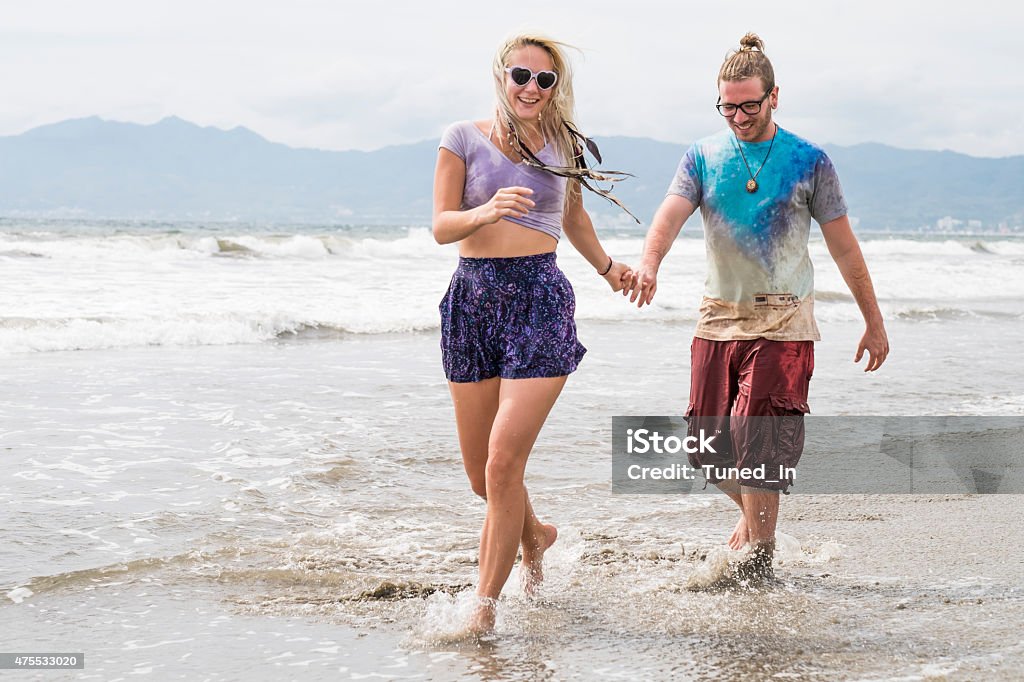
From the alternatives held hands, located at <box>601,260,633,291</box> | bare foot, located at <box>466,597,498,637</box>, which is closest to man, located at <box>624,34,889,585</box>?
held hands, located at <box>601,260,633,291</box>

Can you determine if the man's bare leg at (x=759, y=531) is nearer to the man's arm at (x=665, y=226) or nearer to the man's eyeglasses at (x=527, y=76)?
the man's arm at (x=665, y=226)

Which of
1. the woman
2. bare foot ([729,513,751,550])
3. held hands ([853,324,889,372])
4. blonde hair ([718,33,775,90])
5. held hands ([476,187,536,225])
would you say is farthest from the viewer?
bare foot ([729,513,751,550])

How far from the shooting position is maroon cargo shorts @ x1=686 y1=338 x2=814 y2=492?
4.19m

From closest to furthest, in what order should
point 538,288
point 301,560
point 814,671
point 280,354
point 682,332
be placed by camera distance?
point 814,671
point 538,288
point 301,560
point 280,354
point 682,332

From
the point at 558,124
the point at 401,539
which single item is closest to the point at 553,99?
the point at 558,124

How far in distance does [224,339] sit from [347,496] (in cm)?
737

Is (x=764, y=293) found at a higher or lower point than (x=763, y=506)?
higher

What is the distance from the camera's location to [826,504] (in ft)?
19.0

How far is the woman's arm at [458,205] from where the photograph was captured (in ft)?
11.0

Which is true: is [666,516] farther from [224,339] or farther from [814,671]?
[224,339]

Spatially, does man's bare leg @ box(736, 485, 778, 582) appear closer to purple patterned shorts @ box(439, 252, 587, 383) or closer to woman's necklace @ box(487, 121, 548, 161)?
purple patterned shorts @ box(439, 252, 587, 383)

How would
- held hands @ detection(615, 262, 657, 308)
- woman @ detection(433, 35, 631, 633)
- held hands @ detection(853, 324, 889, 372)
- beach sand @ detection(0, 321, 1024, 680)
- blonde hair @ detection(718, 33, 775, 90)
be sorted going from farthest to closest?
held hands @ detection(853, 324, 889, 372) < blonde hair @ detection(718, 33, 775, 90) < held hands @ detection(615, 262, 657, 308) < woman @ detection(433, 35, 631, 633) < beach sand @ detection(0, 321, 1024, 680)

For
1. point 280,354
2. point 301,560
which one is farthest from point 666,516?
point 280,354

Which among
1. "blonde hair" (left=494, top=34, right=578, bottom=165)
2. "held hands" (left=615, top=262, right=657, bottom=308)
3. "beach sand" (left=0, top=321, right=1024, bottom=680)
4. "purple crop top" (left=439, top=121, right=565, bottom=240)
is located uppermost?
"blonde hair" (left=494, top=34, right=578, bottom=165)
